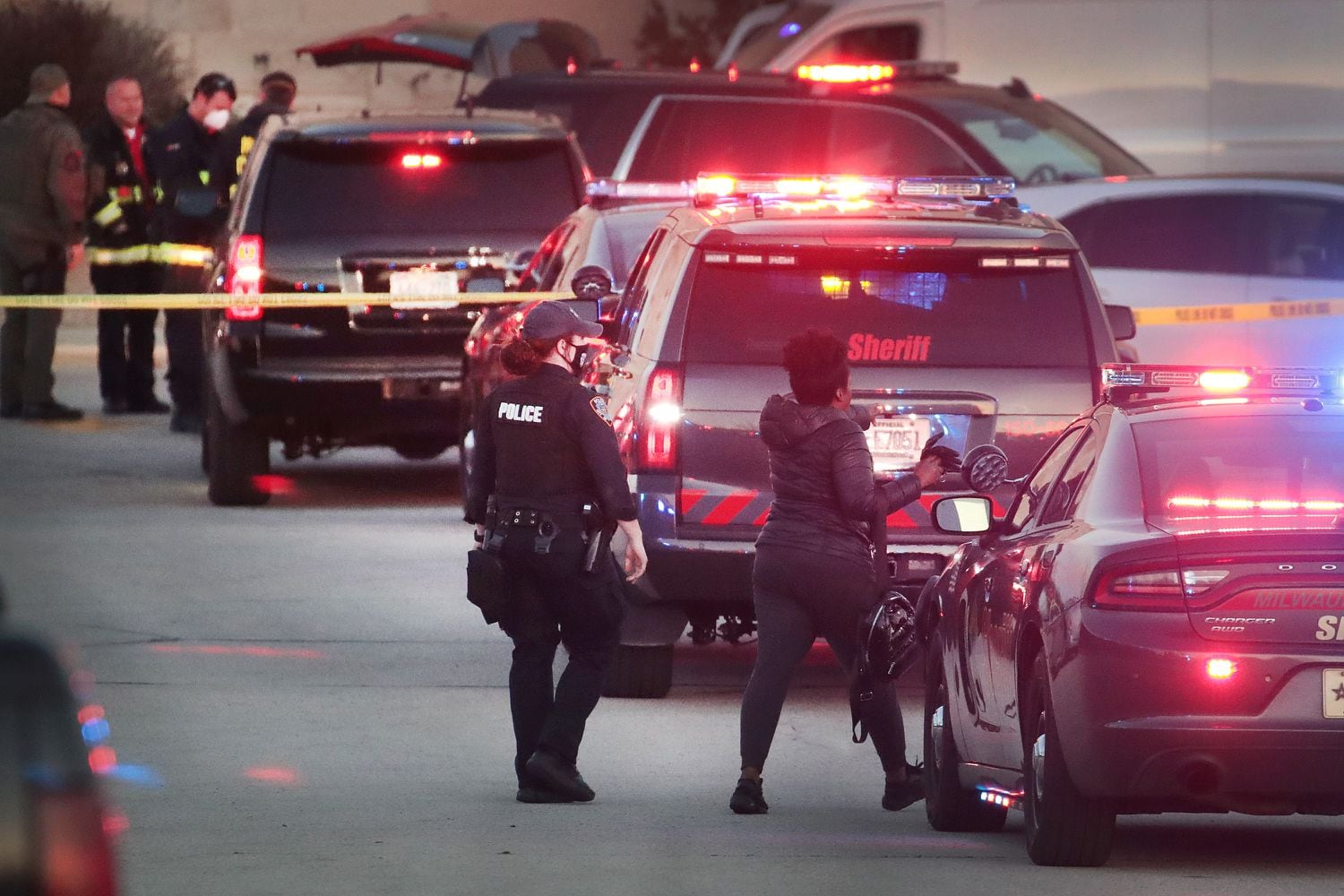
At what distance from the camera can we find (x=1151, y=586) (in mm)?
6750

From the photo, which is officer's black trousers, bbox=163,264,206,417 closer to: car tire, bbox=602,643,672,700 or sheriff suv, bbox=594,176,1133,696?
car tire, bbox=602,643,672,700

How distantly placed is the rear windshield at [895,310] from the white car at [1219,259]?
7.57 meters

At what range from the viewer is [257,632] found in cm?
1155

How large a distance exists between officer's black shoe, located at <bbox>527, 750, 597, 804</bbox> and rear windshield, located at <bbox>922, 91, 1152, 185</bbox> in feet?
36.1

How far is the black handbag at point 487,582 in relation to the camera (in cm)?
835

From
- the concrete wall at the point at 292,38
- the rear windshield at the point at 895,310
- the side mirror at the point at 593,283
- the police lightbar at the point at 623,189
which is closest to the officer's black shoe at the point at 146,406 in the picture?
the police lightbar at the point at 623,189

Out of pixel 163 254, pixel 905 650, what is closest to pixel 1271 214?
pixel 163 254

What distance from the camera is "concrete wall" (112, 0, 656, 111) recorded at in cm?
3944

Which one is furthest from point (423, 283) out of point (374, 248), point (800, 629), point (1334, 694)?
point (1334, 694)

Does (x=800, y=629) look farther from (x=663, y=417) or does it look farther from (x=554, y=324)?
(x=663, y=417)

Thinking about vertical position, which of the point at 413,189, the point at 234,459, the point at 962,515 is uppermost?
the point at 413,189

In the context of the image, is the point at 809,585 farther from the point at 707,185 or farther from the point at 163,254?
the point at 163,254

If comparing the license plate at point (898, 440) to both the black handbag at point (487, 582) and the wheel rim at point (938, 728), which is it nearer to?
the wheel rim at point (938, 728)

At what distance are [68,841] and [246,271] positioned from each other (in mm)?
12157
